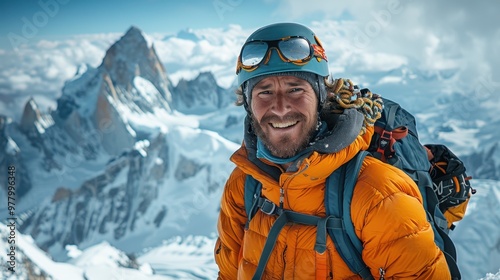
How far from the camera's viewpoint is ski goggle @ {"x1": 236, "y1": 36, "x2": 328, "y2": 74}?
4215mm

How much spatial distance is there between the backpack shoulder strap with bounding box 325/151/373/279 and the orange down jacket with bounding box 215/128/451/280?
6 centimetres

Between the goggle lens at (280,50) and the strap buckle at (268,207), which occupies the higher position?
the goggle lens at (280,50)

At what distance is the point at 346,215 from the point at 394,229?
0.45m

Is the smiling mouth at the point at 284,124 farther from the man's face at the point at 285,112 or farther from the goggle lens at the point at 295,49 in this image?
the goggle lens at the point at 295,49

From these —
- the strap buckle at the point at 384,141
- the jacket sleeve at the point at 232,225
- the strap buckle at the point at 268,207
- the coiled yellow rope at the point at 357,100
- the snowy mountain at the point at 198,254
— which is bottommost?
the snowy mountain at the point at 198,254

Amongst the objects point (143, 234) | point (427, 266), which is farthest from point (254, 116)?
point (143, 234)

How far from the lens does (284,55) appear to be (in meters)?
4.19

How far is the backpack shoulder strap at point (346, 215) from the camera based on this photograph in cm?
366

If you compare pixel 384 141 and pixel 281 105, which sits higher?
pixel 281 105

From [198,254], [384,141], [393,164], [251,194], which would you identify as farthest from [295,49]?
[198,254]

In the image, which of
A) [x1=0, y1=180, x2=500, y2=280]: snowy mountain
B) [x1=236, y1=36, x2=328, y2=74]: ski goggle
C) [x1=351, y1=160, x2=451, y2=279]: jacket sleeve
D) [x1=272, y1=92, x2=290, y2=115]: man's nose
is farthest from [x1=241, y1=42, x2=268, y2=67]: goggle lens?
[x1=0, y1=180, x2=500, y2=280]: snowy mountain

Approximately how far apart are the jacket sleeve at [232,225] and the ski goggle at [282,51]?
147 centimetres

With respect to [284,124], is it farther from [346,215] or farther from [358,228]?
[358,228]

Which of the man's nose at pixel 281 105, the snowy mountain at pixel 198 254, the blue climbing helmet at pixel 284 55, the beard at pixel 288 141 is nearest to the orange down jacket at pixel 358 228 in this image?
the beard at pixel 288 141
